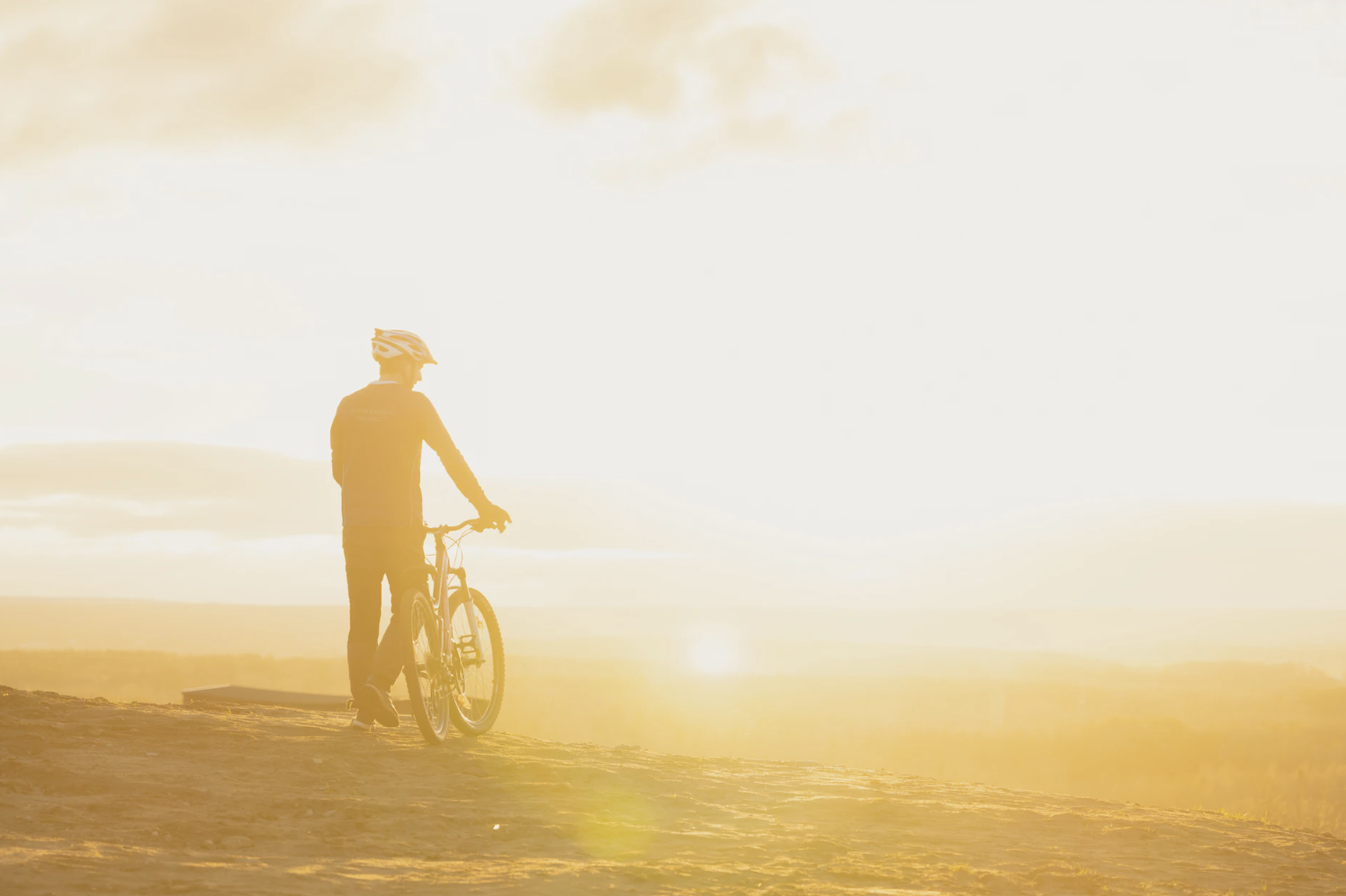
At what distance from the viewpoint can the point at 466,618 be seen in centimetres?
925

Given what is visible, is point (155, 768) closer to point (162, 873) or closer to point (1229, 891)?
point (162, 873)

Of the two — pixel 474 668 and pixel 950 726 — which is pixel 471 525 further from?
pixel 950 726

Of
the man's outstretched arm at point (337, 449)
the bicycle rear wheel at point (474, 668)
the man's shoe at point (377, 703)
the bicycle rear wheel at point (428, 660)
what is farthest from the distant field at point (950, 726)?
the man's outstretched arm at point (337, 449)

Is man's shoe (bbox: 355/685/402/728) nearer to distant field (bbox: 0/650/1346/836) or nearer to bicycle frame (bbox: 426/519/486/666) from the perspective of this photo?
bicycle frame (bbox: 426/519/486/666)

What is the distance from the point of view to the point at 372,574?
28.3ft

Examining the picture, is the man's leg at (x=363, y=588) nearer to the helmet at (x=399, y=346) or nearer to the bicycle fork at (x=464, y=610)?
the bicycle fork at (x=464, y=610)

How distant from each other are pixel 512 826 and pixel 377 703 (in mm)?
2338

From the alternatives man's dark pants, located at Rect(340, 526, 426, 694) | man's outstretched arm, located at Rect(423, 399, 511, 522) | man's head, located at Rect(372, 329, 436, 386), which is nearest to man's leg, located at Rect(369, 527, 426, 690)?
man's dark pants, located at Rect(340, 526, 426, 694)

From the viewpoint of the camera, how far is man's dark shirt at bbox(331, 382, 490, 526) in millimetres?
8586

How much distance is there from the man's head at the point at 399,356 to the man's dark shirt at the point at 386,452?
4.5 inches

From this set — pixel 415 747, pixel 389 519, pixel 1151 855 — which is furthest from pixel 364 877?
pixel 1151 855

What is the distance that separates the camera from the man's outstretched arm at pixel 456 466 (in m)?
8.70

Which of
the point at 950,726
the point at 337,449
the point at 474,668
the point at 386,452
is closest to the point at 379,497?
the point at 386,452

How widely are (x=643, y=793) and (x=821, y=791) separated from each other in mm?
1373
